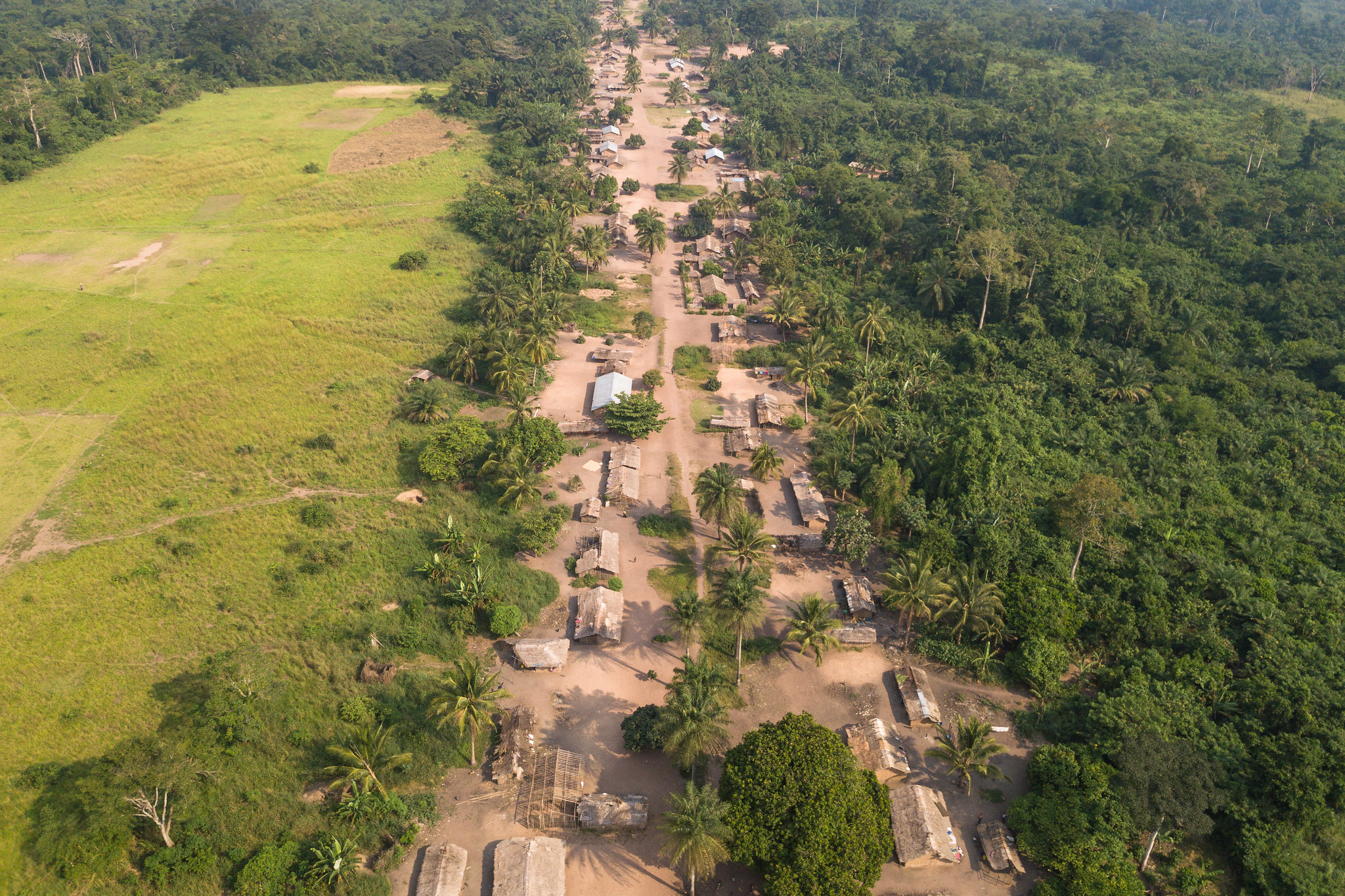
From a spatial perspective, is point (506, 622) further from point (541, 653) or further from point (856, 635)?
point (856, 635)

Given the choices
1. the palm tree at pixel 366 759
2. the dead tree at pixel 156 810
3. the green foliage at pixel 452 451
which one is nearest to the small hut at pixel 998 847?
the palm tree at pixel 366 759

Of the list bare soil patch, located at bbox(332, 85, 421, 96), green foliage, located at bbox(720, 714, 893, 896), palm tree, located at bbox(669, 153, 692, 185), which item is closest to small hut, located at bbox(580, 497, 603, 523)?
green foliage, located at bbox(720, 714, 893, 896)

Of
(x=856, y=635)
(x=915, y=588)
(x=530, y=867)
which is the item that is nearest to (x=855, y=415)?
(x=915, y=588)

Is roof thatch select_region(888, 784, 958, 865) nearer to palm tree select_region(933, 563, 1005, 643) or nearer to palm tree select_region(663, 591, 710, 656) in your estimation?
palm tree select_region(933, 563, 1005, 643)

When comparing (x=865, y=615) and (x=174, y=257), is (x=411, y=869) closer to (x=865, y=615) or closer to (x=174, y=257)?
(x=865, y=615)

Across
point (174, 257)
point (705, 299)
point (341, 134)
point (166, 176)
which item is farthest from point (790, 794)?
point (341, 134)

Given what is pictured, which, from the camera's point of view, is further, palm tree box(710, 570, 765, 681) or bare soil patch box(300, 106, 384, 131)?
bare soil patch box(300, 106, 384, 131)
